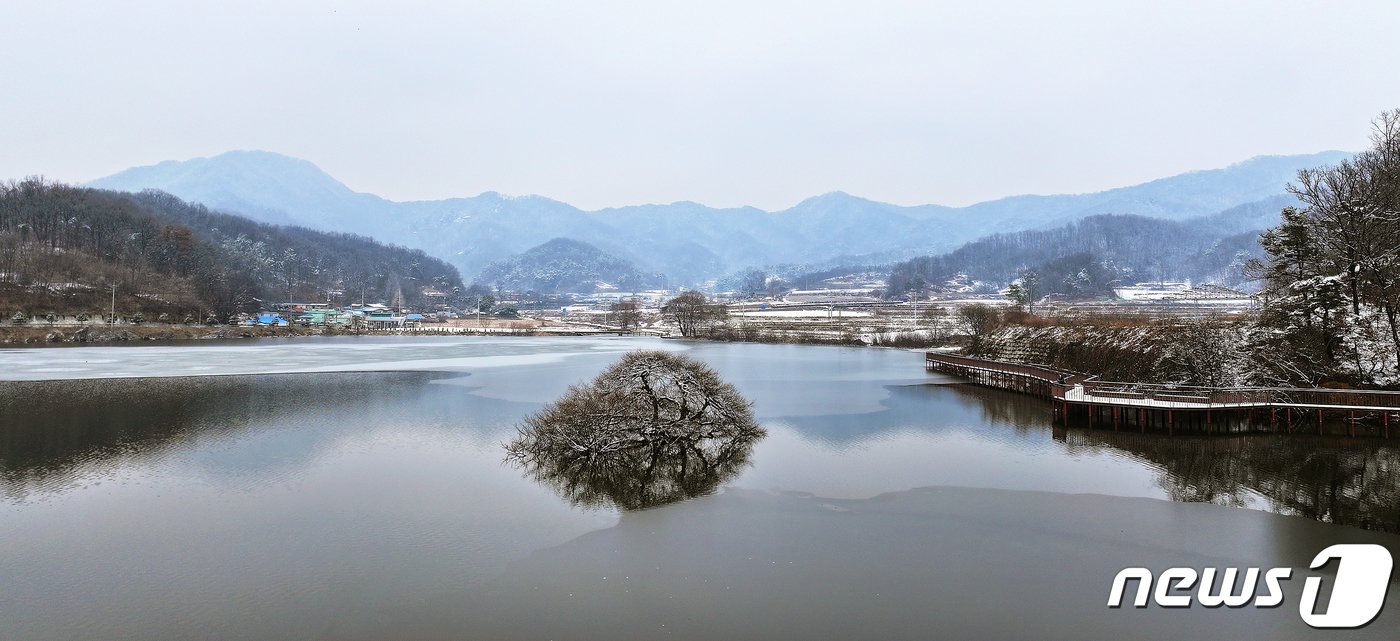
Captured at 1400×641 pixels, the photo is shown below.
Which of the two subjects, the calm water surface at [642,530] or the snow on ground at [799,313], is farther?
the snow on ground at [799,313]

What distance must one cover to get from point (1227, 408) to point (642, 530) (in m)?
23.4

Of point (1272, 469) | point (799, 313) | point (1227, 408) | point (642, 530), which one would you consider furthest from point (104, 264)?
point (1272, 469)

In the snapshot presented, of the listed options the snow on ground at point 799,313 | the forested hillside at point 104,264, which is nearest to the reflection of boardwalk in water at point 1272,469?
the forested hillside at point 104,264

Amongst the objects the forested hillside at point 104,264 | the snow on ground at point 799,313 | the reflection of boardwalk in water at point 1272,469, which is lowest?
the reflection of boardwalk in water at point 1272,469

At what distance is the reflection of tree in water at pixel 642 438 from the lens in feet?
60.7

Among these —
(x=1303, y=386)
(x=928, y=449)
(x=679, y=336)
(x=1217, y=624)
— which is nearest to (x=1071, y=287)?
(x=679, y=336)

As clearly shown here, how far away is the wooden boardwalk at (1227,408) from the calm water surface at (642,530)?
1.86m

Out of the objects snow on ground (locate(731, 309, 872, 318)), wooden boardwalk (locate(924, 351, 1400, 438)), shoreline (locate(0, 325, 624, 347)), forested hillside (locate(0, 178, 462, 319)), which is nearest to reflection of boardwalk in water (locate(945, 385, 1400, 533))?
wooden boardwalk (locate(924, 351, 1400, 438))

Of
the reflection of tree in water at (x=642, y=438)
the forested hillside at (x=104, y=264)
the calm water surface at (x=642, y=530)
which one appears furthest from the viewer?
Answer: the forested hillside at (x=104, y=264)

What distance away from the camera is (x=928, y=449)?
899 inches

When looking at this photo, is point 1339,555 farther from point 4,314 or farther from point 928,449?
point 4,314

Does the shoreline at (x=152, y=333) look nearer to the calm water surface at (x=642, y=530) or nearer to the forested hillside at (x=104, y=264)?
the forested hillside at (x=104, y=264)

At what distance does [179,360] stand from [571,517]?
53.9m

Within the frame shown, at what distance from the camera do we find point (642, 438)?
882 inches
